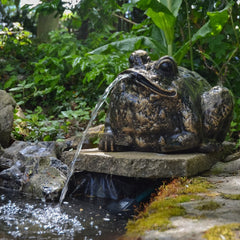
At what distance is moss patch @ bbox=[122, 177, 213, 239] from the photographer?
6.16ft

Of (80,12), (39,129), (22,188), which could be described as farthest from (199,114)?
(80,12)

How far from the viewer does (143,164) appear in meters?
3.00

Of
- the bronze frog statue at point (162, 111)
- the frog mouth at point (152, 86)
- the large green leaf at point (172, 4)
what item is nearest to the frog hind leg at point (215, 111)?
the bronze frog statue at point (162, 111)

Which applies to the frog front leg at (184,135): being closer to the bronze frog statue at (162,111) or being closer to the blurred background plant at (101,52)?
the bronze frog statue at (162,111)

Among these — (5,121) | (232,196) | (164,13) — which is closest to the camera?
(232,196)

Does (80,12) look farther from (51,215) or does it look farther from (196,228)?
(196,228)

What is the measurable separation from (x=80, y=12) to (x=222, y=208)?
444 centimetres

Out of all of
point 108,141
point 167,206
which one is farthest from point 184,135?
point 167,206

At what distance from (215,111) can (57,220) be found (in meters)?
1.89

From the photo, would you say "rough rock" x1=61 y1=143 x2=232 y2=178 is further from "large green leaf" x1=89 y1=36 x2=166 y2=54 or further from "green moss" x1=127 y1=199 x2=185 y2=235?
"large green leaf" x1=89 y1=36 x2=166 y2=54

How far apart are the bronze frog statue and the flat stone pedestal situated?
140 mm

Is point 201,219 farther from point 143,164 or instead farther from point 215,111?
point 215,111

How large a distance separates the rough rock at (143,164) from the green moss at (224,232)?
1.24 m

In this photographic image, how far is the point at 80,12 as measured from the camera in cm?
562
